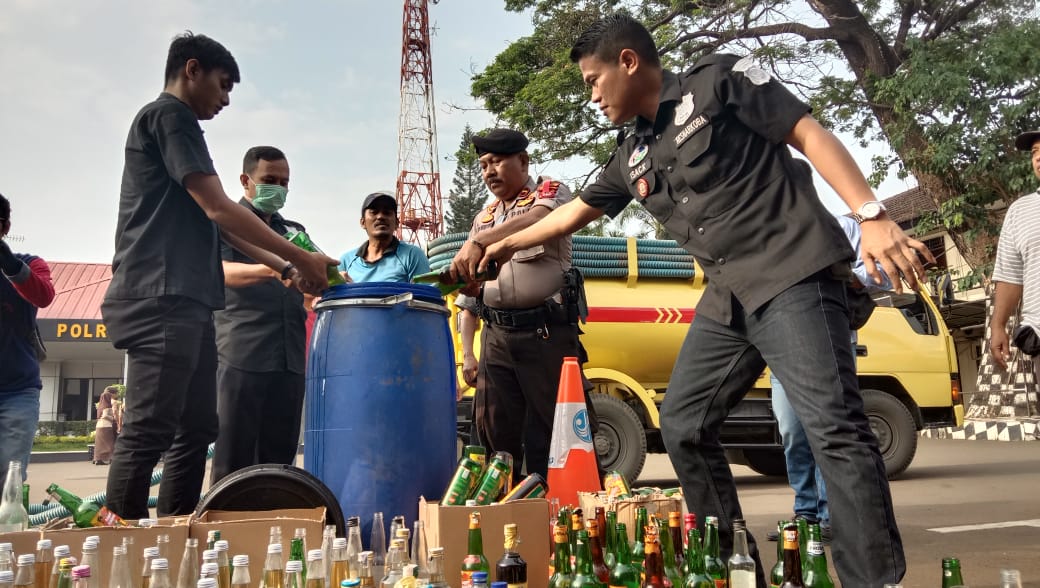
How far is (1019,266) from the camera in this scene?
3719 millimetres

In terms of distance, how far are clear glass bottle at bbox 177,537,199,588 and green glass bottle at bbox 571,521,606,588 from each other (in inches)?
43.2

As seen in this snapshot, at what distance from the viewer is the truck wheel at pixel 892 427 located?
23.2 feet

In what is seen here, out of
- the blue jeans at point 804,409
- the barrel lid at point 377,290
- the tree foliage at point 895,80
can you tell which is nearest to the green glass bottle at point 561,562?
the blue jeans at point 804,409

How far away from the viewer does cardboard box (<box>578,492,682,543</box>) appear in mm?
2641

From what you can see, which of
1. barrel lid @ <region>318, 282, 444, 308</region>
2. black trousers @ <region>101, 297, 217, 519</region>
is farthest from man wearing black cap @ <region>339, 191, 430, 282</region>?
black trousers @ <region>101, 297, 217, 519</region>

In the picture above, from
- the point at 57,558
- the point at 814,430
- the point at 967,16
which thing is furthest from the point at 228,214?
the point at 967,16

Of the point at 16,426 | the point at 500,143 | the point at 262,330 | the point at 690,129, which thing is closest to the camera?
the point at 690,129

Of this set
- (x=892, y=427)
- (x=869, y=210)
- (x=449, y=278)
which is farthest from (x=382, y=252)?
(x=892, y=427)

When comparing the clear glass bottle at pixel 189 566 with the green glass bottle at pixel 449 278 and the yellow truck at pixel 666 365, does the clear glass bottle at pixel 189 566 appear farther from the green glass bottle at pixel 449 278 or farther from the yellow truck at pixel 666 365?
the yellow truck at pixel 666 365

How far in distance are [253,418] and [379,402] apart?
0.96m

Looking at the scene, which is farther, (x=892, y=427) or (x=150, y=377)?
(x=892, y=427)

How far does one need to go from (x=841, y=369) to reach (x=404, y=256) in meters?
2.65

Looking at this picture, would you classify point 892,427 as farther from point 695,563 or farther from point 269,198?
point 269,198

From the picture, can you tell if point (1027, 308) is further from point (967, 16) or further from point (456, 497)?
point (967, 16)
